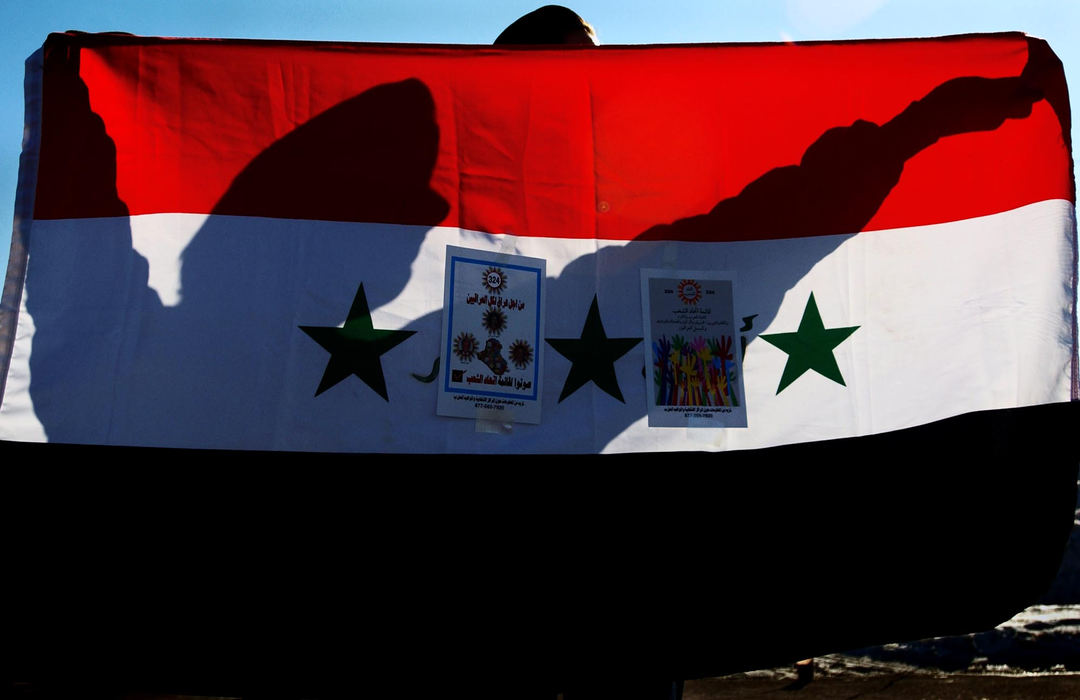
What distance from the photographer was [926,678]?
6.34 metres

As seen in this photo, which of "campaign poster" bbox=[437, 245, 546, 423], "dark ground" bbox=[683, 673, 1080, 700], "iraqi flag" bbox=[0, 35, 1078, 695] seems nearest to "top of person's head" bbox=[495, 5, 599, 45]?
"iraqi flag" bbox=[0, 35, 1078, 695]

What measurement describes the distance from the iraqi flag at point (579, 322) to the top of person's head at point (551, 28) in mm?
259

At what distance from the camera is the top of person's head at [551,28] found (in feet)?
7.78

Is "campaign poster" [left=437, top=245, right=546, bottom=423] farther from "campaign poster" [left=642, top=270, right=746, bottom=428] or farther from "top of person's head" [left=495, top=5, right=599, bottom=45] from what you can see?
"top of person's head" [left=495, top=5, right=599, bottom=45]

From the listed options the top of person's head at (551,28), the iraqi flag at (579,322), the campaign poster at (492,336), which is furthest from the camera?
the top of person's head at (551,28)

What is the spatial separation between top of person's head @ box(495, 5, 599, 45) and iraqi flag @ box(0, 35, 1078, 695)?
26 centimetres

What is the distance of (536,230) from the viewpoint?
208 centimetres

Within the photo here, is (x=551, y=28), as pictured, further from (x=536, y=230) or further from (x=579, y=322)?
(x=579, y=322)

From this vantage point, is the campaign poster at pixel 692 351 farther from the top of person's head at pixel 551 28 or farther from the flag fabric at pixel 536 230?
the top of person's head at pixel 551 28

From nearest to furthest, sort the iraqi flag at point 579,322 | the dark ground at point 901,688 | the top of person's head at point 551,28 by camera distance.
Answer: the iraqi flag at point 579,322, the top of person's head at point 551,28, the dark ground at point 901,688

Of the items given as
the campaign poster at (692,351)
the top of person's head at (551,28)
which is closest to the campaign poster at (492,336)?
the campaign poster at (692,351)

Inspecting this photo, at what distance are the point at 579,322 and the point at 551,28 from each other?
94cm

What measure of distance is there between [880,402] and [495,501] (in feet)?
3.20

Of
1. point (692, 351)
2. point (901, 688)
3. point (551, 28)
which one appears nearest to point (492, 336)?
point (692, 351)
